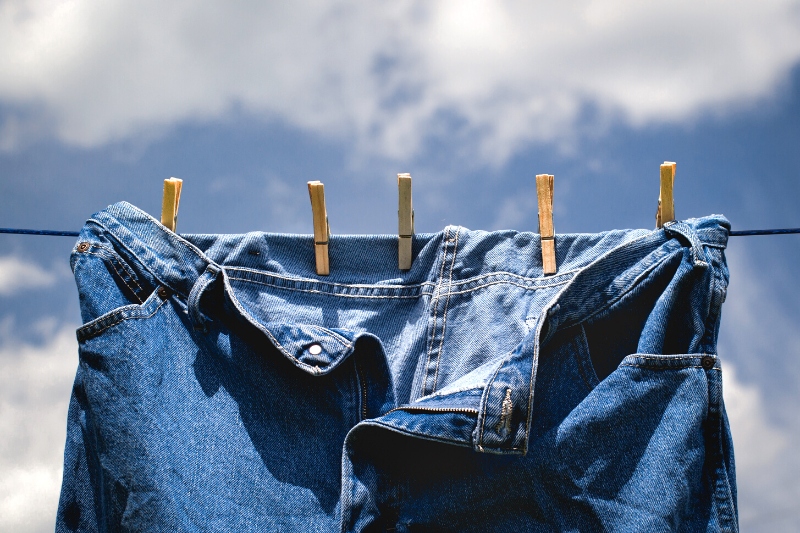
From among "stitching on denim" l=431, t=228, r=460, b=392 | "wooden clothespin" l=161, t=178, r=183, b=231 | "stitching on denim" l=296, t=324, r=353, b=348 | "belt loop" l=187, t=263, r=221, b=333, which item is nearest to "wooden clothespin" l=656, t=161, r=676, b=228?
"stitching on denim" l=431, t=228, r=460, b=392

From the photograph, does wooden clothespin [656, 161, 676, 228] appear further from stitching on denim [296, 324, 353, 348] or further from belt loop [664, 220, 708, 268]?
stitching on denim [296, 324, 353, 348]

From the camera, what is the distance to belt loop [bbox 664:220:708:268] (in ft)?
4.81

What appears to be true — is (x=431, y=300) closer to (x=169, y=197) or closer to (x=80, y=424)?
(x=169, y=197)

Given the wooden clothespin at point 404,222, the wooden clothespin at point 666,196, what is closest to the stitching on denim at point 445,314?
the wooden clothespin at point 404,222

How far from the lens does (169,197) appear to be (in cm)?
171

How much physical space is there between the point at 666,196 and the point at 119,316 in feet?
3.96

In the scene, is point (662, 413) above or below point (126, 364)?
below

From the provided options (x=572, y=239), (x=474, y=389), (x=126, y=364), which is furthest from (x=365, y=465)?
(x=572, y=239)

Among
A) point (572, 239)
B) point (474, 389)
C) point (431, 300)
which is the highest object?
point (572, 239)

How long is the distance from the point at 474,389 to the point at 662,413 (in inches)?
14.7

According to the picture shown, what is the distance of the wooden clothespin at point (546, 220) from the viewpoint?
1660 millimetres

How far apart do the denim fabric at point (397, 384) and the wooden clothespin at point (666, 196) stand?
0.19 feet

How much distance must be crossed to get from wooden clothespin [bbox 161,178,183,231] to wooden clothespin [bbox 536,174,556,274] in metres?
0.84

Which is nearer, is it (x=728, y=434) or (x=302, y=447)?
(x=728, y=434)
